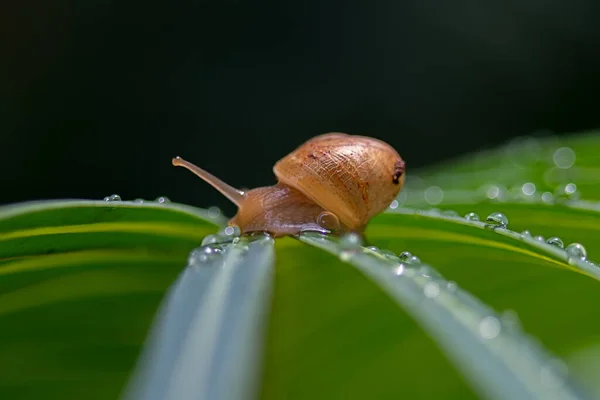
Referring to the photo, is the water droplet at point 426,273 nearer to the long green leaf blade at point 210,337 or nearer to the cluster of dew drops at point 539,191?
the long green leaf blade at point 210,337

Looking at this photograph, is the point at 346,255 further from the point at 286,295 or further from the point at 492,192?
the point at 492,192

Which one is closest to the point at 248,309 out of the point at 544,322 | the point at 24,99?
the point at 544,322

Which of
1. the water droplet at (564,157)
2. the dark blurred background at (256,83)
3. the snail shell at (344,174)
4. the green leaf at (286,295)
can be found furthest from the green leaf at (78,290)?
the dark blurred background at (256,83)

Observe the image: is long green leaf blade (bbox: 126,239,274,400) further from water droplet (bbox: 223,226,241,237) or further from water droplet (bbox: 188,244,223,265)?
water droplet (bbox: 223,226,241,237)

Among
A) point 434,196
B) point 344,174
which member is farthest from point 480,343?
point 434,196

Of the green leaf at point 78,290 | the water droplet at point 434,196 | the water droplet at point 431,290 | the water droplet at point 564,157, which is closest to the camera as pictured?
the water droplet at point 431,290

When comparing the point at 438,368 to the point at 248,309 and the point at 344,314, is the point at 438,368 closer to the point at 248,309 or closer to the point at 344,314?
the point at 344,314
